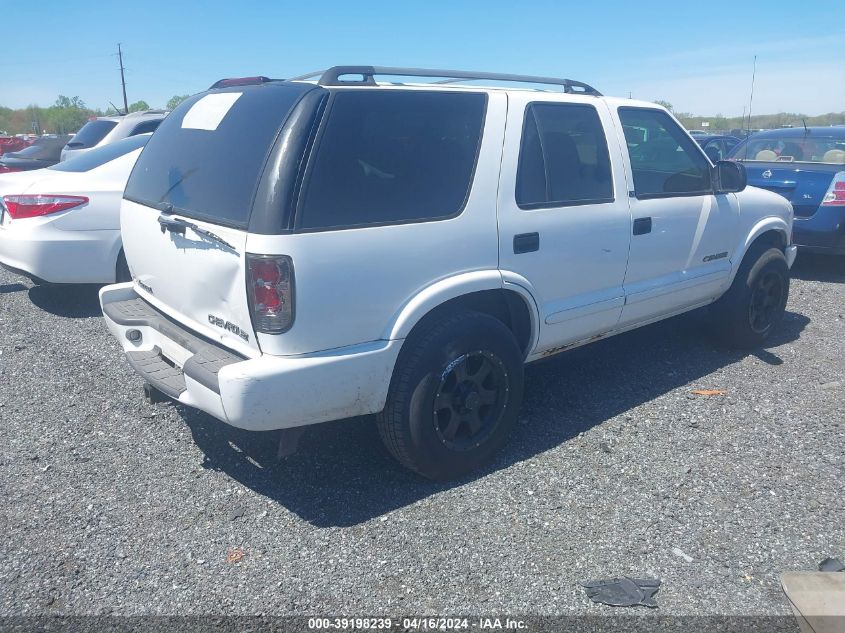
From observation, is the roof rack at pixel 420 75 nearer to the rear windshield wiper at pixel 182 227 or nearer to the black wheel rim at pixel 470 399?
the rear windshield wiper at pixel 182 227

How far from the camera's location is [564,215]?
385cm

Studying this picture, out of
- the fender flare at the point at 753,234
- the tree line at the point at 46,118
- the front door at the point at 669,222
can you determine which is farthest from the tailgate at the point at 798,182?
the tree line at the point at 46,118

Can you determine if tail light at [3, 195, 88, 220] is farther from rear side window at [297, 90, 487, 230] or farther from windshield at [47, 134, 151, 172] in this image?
rear side window at [297, 90, 487, 230]

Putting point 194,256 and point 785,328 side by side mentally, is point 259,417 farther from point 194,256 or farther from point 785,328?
point 785,328

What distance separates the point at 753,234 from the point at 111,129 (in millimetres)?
9803

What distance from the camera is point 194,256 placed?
3215 millimetres

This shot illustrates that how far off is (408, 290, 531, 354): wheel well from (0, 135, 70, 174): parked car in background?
10422 millimetres

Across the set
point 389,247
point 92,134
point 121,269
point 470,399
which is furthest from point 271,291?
point 92,134

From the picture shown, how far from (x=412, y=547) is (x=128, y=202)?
2504mm

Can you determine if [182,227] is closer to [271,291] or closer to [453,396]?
[271,291]

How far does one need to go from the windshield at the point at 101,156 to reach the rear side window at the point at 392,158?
3883mm

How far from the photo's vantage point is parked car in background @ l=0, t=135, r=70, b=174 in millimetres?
11625

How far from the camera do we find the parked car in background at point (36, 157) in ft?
38.1

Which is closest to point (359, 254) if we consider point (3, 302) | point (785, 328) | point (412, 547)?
point (412, 547)
